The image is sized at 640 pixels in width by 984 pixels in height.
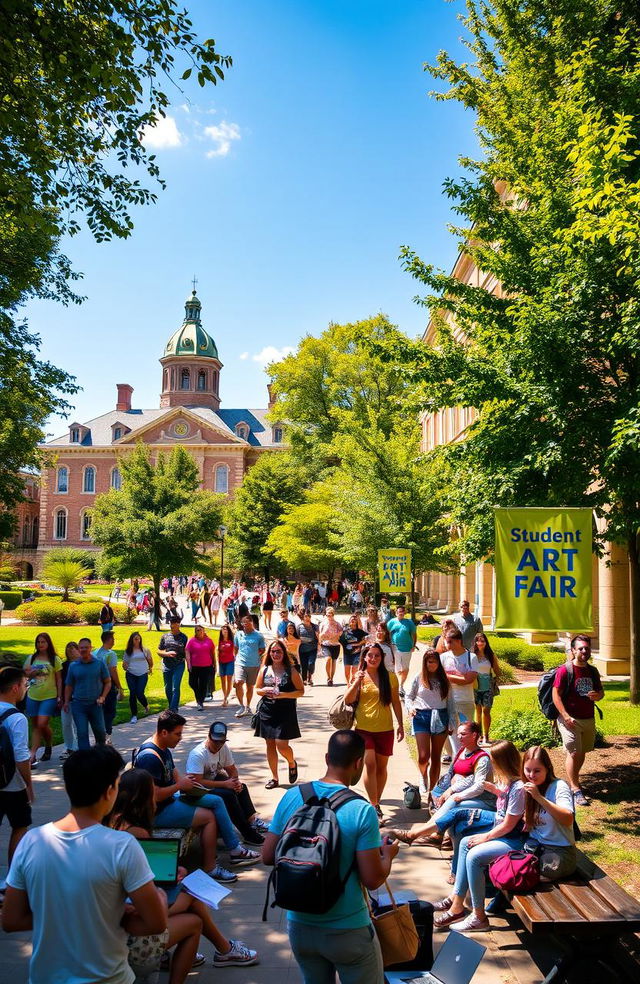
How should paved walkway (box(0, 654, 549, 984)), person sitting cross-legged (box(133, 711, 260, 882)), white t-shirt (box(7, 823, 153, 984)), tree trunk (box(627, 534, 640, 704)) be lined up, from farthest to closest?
tree trunk (box(627, 534, 640, 704)), person sitting cross-legged (box(133, 711, 260, 882)), paved walkway (box(0, 654, 549, 984)), white t-shirt (box(7, 823, 153, 984))

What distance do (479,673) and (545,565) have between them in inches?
123

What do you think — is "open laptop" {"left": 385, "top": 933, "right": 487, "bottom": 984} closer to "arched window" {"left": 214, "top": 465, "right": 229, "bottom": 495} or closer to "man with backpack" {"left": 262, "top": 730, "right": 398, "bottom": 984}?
"man with backpack" {"left": 262, "top": 730, "right": 398, "bottom": 984}

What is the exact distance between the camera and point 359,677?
7.12 m

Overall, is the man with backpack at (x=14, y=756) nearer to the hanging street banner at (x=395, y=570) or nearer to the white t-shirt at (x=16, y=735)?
the white t-shirt at (x=16, y=735)

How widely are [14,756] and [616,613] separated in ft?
47.5

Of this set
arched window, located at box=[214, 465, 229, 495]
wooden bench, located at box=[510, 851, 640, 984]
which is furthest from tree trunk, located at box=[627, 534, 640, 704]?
arched window, located at box=[214, 465, 229, 495]

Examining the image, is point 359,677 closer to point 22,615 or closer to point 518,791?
point 518,791

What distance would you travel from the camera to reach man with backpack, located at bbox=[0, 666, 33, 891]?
5.29 m

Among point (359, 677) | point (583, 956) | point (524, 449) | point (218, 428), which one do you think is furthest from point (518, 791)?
point (218, 428)

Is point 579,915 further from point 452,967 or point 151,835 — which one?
point 151,835

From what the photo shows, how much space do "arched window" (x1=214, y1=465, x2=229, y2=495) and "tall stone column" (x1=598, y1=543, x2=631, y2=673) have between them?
2425 inches

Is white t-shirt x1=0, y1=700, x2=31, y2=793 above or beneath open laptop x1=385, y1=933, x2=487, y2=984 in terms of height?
above

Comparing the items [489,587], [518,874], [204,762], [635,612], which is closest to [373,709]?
[204,762]

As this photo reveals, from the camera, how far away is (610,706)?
38.5 feet
